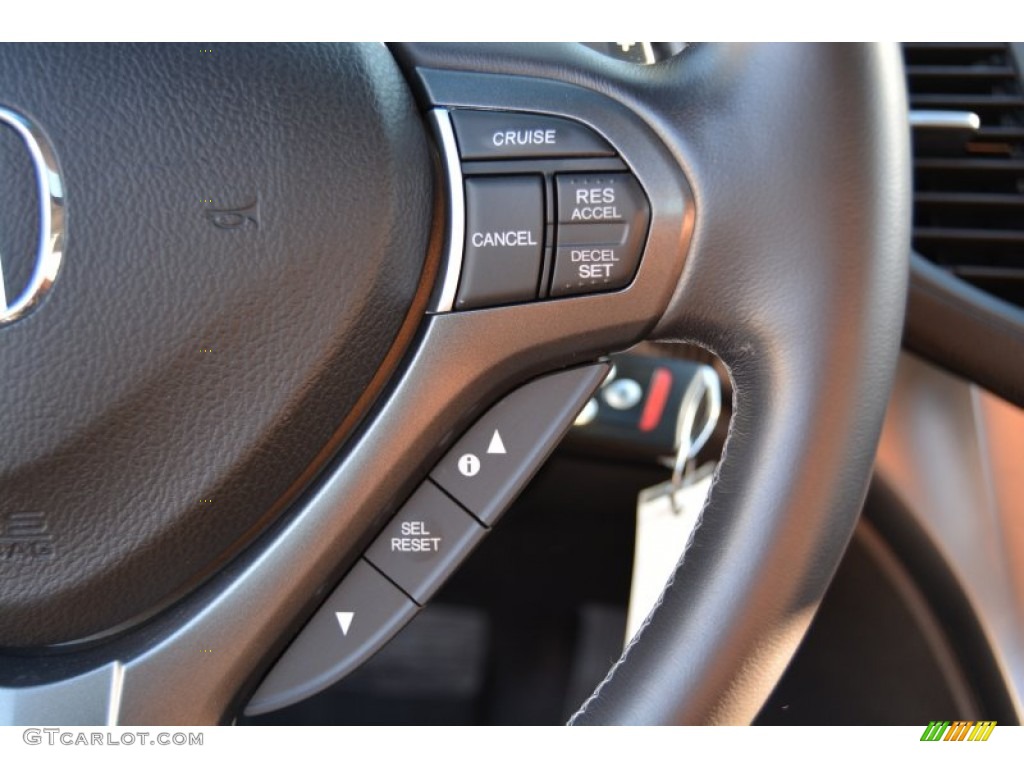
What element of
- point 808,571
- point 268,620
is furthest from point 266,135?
point 808,571

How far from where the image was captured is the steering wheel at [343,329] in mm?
688

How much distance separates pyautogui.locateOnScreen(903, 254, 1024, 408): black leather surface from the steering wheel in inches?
13.5

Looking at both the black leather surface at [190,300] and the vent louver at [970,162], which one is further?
the vent louver at [970,162]

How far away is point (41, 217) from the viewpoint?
2.25 feet

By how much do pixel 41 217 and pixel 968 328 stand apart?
79cm

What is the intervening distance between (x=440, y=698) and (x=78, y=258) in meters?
1.04

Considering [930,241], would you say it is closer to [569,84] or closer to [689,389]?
[689,389]

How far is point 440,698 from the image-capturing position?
1566mm
